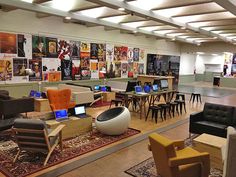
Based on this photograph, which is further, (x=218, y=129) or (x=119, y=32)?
(x=119, y=32)

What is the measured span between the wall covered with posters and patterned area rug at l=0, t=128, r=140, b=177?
12.1ft

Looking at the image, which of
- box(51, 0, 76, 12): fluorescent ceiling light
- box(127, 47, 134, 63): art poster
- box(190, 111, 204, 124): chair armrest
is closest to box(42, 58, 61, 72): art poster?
box(51, 0, 76, 12): fluorescent ceiling light

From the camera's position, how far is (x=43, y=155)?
390cm

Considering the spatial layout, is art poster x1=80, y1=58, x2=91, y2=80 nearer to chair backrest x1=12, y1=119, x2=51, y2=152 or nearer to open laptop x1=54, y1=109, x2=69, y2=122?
open laptop x1=54, y1=109, x2=69, y2=122

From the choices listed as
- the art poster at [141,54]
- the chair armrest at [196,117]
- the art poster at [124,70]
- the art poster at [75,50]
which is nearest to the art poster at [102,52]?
the art poster at [75,50]

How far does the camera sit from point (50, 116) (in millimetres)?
5051

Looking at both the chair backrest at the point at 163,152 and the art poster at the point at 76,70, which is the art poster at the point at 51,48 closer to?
the art poster at the point at 76,70

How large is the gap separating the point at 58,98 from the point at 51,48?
3.03 metres

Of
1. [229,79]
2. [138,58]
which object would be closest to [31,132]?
[138,58]

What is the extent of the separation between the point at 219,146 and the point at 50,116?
357 centimetres

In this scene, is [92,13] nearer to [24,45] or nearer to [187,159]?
[24,45]

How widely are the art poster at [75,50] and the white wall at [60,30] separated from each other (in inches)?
9.8

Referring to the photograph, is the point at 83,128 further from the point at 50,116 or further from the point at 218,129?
the point at 218,129

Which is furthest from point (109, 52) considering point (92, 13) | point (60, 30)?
point (92, 13)
